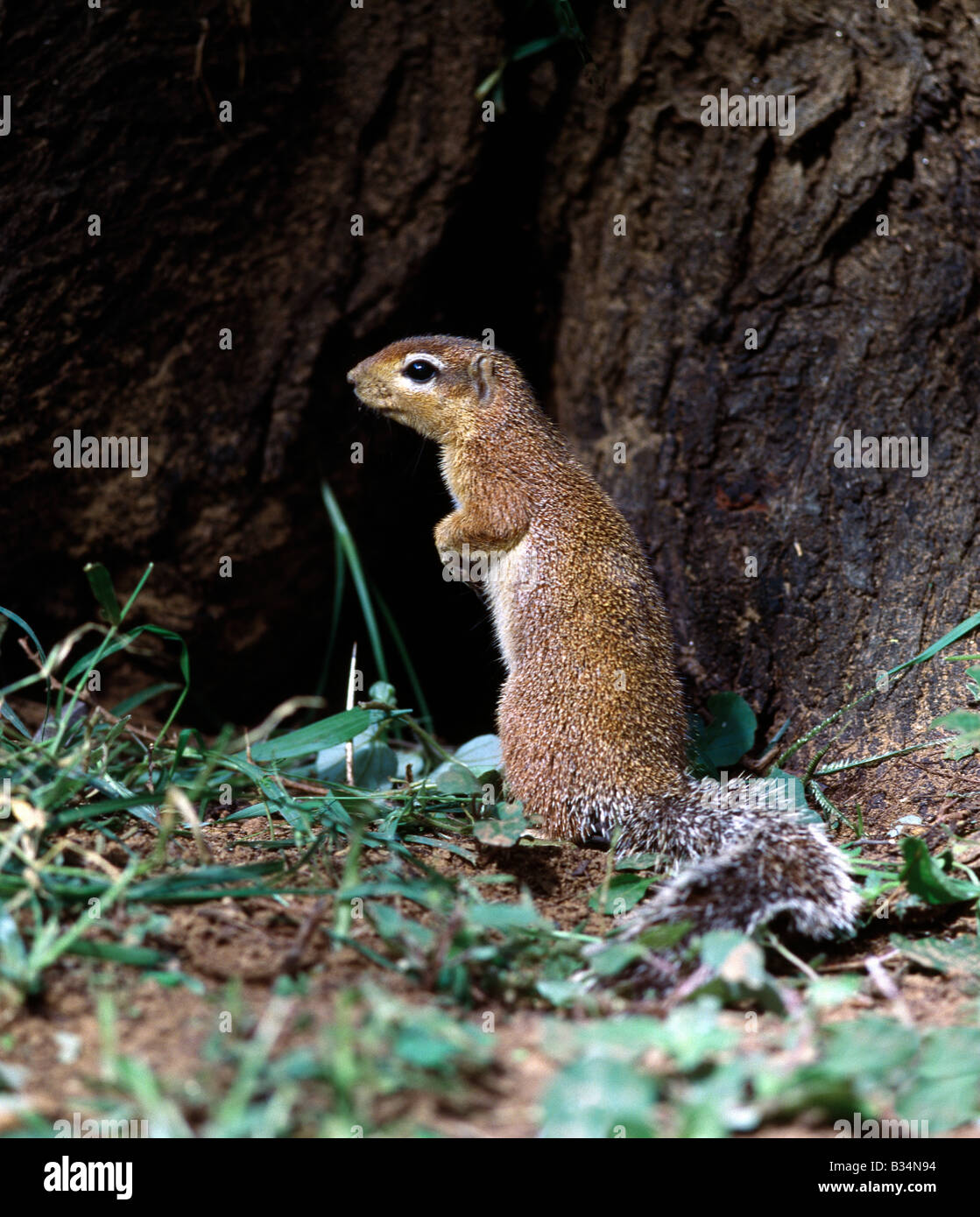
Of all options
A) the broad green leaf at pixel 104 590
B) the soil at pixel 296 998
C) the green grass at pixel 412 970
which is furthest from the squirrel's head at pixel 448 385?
the soil at pixel 296 998

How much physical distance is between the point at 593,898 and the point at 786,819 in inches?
25.1

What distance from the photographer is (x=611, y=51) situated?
5180 mm

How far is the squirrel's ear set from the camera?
15.1 ft

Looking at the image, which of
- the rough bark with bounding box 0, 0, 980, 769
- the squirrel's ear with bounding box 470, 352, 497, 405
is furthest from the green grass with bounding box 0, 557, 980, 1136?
the squirrel's ear with bounding box 470, 352, 497, 405

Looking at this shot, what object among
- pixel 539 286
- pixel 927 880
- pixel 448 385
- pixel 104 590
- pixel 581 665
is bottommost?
pixel 927 880

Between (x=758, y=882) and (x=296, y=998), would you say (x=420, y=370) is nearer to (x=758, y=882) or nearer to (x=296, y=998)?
(x=758, y=882)

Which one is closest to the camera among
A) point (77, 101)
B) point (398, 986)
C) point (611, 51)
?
point (398, 986)

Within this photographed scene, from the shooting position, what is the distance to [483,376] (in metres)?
4.62

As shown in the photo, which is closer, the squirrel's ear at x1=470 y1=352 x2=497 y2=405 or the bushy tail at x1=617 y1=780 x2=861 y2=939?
the bushy tail at x1=617 y1=780 x2=861 y2=939

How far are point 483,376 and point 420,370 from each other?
0.92 feet

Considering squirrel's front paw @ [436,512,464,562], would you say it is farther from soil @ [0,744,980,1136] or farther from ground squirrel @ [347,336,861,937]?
soil @ [0,744,980,1136]

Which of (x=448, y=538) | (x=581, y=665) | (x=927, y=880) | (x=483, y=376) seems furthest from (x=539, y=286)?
(x=927, y=880)
